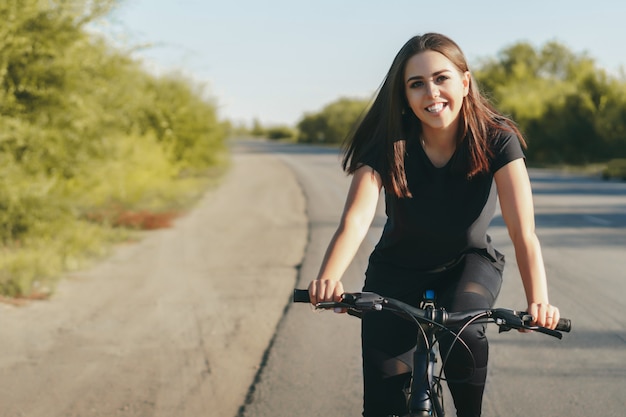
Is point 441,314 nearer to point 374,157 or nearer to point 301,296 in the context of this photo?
point 301,296

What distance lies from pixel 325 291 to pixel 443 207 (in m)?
0.59

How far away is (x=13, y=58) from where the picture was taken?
35.3 feet

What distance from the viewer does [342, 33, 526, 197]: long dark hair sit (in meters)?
3.04

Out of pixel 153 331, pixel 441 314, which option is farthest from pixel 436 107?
pixel 153 331

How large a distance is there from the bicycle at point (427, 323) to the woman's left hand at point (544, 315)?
0.02 metres

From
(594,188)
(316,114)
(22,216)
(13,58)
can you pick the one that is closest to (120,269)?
(22,216)

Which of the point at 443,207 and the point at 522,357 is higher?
the point at 443,207

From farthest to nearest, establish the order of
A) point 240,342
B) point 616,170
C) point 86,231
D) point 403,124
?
point 616,170, point 86,231, point 240,342, point 403,124

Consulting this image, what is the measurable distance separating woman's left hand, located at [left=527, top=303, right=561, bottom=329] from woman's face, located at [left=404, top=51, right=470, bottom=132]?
0.76m

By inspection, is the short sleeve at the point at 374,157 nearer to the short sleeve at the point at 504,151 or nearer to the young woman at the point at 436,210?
the young woman at the point at 436,210

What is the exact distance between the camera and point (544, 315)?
272 cm

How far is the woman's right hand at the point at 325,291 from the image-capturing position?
276 centimetres

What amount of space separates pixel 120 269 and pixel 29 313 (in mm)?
2849

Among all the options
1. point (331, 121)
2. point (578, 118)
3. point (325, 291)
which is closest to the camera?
point (325, 291)
